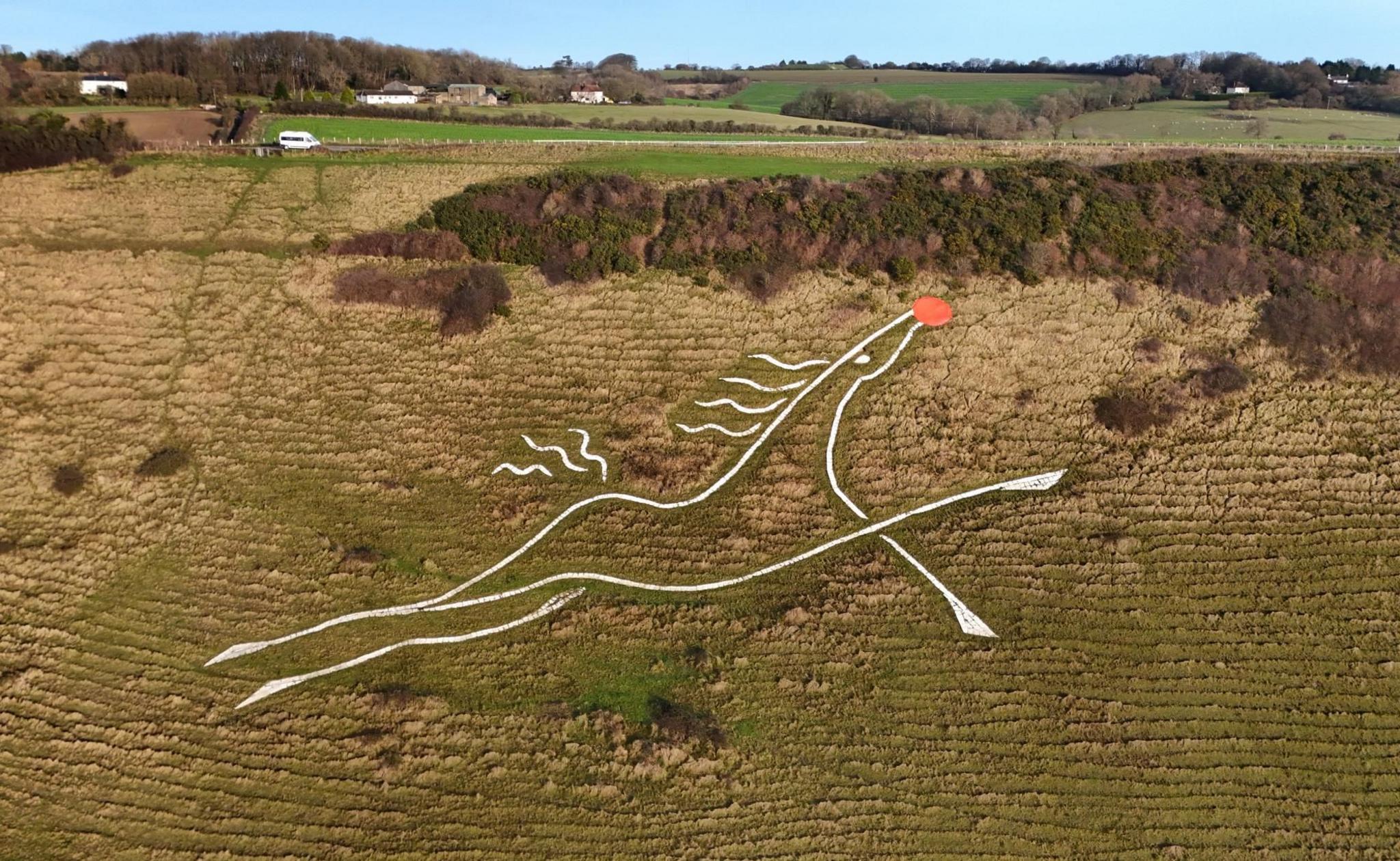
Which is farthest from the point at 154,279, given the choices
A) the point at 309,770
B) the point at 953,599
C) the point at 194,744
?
the point at 953,599

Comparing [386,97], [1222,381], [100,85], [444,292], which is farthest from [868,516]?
[100,85]

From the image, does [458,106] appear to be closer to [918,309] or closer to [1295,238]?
[918,309]

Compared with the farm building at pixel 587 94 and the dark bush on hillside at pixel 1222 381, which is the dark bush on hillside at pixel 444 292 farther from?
the farm building at pixel 587 94

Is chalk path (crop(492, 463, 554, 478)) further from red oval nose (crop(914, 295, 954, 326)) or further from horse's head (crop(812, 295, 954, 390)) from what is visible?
red oval nose (crop(914, 295, 954, 326))

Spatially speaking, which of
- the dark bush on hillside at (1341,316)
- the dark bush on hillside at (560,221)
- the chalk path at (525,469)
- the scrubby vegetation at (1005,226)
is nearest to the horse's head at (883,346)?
the scrubby vegetation at (1005,226)

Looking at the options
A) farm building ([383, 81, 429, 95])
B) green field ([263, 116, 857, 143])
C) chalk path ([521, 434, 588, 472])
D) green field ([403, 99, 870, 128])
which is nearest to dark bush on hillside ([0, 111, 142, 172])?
green field ([263, 116, 857, 143])
